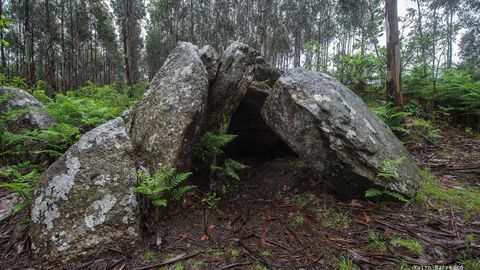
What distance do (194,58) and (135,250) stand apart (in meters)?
2.77

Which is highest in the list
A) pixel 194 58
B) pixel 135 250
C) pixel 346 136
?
pixel 194 58

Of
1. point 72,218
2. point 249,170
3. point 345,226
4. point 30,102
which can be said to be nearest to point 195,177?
point 249,170

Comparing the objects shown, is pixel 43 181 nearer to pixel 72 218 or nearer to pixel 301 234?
pixel 72 218

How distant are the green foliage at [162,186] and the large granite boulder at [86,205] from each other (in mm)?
132

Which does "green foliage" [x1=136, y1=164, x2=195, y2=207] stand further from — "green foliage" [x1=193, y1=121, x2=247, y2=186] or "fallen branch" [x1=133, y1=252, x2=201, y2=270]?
"green foliage" [x1=193, y1=121, x2=247, y2=186]

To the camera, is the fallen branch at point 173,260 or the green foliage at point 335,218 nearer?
the fallen branch at point 173,260

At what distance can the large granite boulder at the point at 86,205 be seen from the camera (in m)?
2.58

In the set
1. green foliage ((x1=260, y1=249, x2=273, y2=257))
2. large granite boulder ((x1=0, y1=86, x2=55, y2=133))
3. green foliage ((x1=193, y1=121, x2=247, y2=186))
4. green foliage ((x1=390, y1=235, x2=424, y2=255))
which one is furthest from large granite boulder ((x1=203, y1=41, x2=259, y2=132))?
large granite boulder ((x1=0, y1=86, x2=55, y2=133))

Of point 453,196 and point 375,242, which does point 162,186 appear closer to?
point 375,242

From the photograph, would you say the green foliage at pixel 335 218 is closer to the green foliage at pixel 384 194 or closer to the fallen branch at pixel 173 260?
the green foliage at pixel 384 194

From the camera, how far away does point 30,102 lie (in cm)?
553

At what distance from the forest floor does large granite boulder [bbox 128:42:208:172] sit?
762 millimetres

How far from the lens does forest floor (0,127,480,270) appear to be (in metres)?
2.48

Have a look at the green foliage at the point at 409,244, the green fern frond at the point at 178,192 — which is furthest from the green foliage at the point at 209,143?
the green foliage at the point at 409,244
